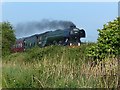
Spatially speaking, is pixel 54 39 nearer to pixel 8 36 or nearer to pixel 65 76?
pixel 8 36

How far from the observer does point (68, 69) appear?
572 cm

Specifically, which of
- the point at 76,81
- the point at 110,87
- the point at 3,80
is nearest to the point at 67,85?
the point at 76,81

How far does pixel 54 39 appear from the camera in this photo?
547 inches

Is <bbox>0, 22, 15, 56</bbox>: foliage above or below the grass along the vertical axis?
below

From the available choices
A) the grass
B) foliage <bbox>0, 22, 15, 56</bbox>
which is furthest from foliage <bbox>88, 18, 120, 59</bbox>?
foliage <bbox>0, 22, 15, 56</bbox>

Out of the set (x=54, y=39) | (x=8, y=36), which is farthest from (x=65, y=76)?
(x=8, y=36)

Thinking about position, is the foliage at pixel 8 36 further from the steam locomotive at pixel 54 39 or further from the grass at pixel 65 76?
the grass at pixel 65 76

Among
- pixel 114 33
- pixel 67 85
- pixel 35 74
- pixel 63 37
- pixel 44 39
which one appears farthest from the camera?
pixel 44 39

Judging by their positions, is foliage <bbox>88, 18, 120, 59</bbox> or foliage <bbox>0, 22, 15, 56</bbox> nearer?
foliage <bbox>88, 18, 120, 59</bbox>

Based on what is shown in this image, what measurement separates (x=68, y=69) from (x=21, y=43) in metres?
9.45

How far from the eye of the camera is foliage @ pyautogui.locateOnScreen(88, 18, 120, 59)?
7.55m

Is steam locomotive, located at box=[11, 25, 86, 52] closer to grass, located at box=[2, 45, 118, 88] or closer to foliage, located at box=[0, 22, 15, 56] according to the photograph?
foliage, located at box=[0, 22, 15, 56]

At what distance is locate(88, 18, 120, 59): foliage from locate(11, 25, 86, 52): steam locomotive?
388 cm

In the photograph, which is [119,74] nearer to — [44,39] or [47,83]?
[47,83]
